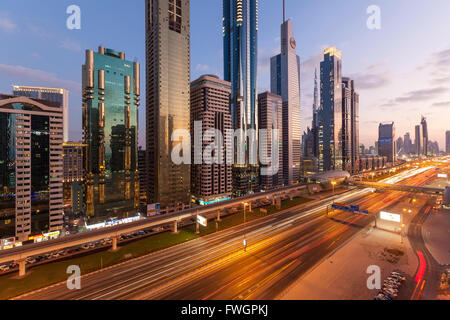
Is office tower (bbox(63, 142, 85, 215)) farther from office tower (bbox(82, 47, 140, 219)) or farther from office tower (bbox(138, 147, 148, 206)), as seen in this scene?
office tower (bbox(82, 47, 140, 219))

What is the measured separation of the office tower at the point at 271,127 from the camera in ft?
504

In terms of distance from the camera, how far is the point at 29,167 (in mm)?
67688

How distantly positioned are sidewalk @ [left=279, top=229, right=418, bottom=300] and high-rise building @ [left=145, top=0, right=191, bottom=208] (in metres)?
74.6

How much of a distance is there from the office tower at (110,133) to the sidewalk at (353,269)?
83.5m

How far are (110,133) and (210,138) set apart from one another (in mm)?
48819

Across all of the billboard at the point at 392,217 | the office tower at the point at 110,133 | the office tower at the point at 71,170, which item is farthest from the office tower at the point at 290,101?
the office tower at the point at 71,170

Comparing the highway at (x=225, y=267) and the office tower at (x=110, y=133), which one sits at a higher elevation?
the office tower at (x=110, y=133)

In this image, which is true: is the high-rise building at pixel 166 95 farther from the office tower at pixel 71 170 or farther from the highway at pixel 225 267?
the office tower at pixel 71 170

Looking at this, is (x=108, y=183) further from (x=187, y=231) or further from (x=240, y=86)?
(x=240, y=86)

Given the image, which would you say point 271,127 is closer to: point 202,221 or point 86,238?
point 202,221

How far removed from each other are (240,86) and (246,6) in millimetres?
65018

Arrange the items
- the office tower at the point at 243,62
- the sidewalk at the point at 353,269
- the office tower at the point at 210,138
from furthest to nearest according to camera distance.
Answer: the office tower at the point at 243,62
the office tower at the point at 210,138
the sidewalk at the point at 353,269

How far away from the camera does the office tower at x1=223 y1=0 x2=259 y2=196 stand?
159m

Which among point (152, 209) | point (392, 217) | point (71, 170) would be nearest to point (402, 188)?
point (392, 217)
